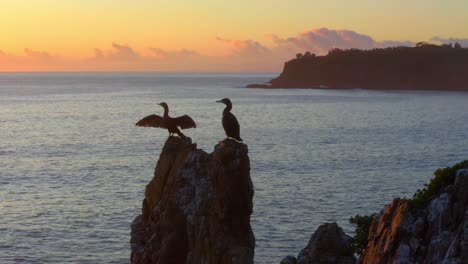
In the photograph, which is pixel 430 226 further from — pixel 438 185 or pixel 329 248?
pixel 329 248

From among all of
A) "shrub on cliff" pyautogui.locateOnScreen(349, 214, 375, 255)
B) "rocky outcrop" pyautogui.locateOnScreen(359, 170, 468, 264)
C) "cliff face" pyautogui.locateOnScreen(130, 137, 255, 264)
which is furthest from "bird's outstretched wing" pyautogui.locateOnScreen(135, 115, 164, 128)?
"rocky outcrop" pyautogui.locateOnScreen(359, 170, 468, 264)

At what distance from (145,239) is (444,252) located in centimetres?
1684

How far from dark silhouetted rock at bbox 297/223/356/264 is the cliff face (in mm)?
2627

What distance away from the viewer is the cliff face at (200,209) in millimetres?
26734

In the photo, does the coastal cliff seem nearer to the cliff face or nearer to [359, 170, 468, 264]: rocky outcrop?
Answer: [359, 170, 468, 264]: rocky outcrop

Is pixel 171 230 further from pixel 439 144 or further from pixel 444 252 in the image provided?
pixel 439 144

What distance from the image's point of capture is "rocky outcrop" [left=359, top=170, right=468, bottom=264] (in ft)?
49.5

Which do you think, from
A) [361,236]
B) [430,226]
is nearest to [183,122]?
[361,236]

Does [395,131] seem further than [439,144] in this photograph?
Yes

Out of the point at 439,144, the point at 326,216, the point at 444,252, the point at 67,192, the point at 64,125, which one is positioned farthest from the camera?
the point at 64,125

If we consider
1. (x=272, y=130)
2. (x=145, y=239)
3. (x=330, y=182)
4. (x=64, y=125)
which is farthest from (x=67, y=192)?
(x=64, y=125)

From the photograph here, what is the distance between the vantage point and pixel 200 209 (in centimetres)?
2752

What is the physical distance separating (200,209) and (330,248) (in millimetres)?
5141

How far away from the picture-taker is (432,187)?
54.8ft
